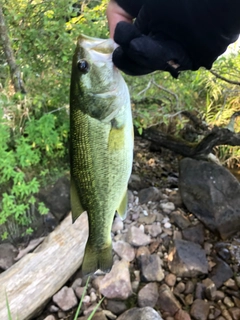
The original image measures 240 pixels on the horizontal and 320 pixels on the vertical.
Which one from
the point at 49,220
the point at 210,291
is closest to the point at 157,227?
the point at 210,291

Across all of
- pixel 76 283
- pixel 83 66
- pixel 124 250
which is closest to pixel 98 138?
pixel 83 66

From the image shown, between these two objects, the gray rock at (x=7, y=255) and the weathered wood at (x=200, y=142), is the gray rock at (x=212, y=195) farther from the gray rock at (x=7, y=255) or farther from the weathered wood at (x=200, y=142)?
the gray rock at (x=7, y=255)

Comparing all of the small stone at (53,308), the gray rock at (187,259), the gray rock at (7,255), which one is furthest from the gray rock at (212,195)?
the gray rock at (7,255)

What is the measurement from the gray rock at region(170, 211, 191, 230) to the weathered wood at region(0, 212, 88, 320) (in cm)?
106

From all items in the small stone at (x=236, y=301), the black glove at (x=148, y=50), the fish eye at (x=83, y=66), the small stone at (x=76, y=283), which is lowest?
the small stone at (x=236, y=301)

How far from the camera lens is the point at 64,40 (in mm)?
3070

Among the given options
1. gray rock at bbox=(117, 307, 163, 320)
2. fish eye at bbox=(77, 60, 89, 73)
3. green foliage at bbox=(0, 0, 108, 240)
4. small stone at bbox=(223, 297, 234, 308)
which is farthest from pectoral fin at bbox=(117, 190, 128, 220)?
small stone at bbox=(223, 297, 234, 308)

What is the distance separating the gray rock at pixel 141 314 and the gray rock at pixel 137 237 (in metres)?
0.81

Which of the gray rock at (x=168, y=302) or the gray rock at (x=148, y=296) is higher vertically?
the gray rock at (x=148, y=296)

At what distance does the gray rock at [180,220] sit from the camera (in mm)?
3854

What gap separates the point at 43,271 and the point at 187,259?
1323mm

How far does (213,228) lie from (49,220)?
1655 mm

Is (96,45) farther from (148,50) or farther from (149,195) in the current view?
(149,195)

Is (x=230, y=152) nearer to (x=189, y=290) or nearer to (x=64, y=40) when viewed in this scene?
(x=189, y=290)
